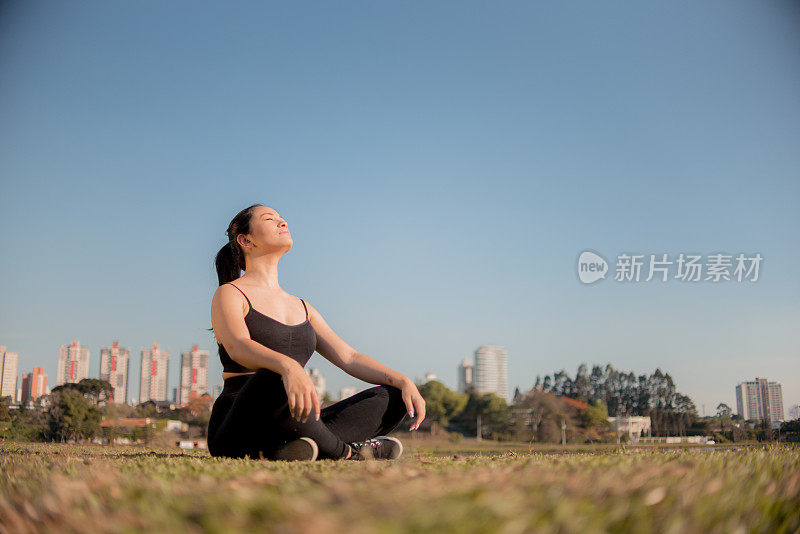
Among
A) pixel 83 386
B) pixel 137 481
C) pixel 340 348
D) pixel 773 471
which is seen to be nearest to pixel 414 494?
pixel 137 481

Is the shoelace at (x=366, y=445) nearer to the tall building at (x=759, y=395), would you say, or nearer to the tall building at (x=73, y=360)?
the tall building at (x=759, y=395)

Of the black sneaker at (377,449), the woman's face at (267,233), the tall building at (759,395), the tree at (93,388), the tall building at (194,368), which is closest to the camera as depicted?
the black sneaker at (377,449)

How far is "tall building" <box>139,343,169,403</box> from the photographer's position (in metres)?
160

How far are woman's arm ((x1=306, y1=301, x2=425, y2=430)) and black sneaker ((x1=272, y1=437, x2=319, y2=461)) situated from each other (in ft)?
2.59

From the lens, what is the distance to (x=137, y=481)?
1882 millimetres

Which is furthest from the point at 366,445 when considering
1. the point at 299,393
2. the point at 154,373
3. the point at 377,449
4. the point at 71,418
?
the point at 154,373

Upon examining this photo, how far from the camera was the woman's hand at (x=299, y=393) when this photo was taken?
304cm

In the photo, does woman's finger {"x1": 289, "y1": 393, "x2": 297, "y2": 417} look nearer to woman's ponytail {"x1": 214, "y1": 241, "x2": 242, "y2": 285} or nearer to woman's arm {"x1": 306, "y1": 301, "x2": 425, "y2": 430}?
woman's arm {"x1": 306, "y1": 301, "x2": 425, "y2": 430}

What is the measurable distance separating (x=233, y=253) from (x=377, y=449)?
196 centimetres

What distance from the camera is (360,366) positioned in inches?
171

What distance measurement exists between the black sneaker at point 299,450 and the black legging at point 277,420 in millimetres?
41

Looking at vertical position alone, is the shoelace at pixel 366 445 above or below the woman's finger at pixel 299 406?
below

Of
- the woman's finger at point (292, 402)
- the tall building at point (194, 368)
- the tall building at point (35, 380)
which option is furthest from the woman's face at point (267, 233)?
the tall building at point (194, 368)

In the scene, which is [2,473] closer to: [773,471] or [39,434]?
[773,471]
